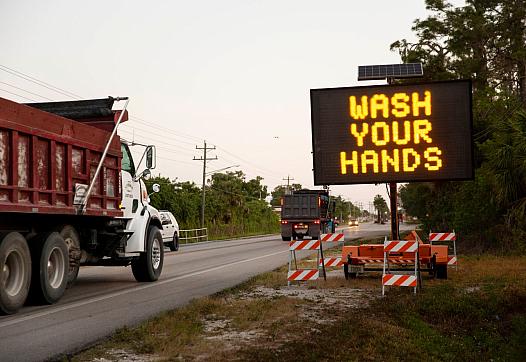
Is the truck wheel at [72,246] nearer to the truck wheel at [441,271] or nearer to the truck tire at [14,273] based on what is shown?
the truck tire at [14,273]

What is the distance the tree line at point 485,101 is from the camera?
60.1 ft

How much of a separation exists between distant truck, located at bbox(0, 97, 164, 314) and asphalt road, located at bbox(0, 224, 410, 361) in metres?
0.48

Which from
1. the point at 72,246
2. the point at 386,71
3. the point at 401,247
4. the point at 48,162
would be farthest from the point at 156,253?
the point at 386,71

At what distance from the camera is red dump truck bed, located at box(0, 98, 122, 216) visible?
8672mm

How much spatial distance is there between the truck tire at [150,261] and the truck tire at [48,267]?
10.4 feet

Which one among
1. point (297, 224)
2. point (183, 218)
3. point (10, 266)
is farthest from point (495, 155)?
point (183, 218)

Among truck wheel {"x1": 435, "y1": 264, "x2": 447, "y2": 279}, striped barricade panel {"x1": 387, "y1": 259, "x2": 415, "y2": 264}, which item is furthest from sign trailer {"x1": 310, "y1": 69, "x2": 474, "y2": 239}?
truck wheel {"x1": 435, "y1": 264, "x2": 447, "y2": 279}

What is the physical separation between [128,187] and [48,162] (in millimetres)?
3336

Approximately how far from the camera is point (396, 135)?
11758 millimetres

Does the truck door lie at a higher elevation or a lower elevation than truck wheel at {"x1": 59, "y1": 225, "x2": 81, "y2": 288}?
higher

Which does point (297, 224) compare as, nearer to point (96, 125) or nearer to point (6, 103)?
point (96, 125)

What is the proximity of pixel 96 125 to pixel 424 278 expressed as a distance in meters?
7.79

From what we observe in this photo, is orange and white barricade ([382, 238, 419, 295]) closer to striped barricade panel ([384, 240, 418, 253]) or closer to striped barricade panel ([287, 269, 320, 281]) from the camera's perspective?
striped barricade panel ([384, 240, 418, 253])

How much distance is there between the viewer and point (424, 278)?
13.9 metres
